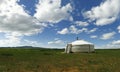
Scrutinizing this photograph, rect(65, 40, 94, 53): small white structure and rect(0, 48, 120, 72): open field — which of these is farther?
rect(65, 40, 94, 53): small white structure

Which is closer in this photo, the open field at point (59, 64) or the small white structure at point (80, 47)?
the open field at point (59, 64)

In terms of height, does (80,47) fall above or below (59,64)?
above

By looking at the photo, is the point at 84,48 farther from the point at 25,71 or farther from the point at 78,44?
the point at 25,71

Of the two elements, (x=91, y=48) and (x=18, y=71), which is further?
(x=91, y=48)

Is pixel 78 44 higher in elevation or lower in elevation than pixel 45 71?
higher

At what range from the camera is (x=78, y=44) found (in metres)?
63.0

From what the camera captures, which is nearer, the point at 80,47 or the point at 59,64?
the point at 59,64

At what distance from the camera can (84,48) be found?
6328 cm

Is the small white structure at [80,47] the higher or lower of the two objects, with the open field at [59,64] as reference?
higher

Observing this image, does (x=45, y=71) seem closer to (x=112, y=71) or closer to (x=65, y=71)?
(x=65, y=71)

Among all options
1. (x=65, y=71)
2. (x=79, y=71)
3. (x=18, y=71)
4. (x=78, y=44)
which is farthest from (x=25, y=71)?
(x=78, y=44)

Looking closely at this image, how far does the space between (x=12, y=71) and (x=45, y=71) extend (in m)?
3.14

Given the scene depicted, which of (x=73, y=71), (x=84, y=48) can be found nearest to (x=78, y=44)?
(x=84, y=48)

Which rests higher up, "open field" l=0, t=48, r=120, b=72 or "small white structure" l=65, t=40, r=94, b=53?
"small white structure" l=65, t=40, r=94, b=53
